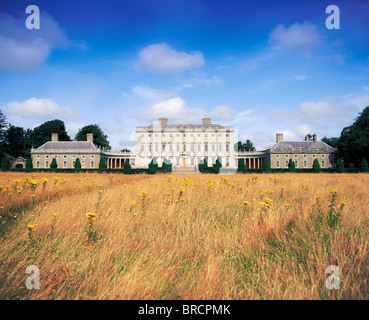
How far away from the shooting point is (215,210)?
4.25m

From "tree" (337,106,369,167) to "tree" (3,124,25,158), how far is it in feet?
234

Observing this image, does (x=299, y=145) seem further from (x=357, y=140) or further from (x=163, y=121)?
(x=163, y=121)

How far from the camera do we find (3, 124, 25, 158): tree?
50.1 m

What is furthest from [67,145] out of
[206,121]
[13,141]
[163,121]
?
[206,121]

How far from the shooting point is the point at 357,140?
36.3 meters

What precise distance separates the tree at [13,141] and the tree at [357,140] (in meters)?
71.3

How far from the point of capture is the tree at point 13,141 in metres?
50.1

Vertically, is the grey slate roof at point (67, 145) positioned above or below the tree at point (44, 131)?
below

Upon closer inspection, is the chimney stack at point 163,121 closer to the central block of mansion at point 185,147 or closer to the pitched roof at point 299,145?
the central block of mansion at point 185,147

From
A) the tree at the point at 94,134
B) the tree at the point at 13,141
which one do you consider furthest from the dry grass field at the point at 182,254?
the tree at the point at 94,134

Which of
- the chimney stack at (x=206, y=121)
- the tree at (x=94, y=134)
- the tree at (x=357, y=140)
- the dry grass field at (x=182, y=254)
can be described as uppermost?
the chimney stack at (x=206, y=121)

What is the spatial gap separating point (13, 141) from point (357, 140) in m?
72.2
